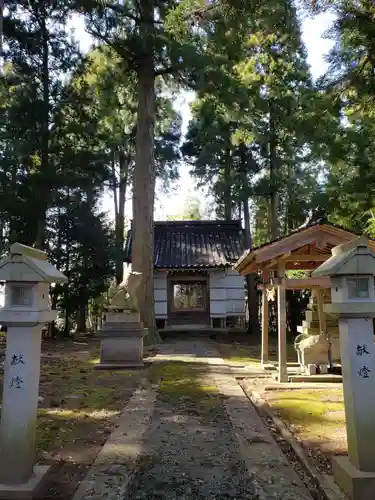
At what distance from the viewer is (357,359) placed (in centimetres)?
309

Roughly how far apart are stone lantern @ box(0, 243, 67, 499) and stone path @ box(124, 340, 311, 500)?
0.77 metres

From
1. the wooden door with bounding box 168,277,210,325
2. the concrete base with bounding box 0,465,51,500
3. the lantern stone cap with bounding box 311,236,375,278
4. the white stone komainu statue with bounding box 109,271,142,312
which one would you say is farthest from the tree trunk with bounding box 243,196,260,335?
the concrete base with bounding box 0,465,51,500

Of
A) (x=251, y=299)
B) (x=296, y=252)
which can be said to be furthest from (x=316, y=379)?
(x=251, y=299)

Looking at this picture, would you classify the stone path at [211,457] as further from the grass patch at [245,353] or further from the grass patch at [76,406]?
the grass patch at [245,353]

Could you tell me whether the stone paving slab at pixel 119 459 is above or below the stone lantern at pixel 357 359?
below

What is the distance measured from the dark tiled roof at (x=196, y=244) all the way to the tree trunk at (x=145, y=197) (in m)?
4.40

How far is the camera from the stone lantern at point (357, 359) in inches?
116

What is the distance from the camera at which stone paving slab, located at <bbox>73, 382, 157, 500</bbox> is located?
122 inches

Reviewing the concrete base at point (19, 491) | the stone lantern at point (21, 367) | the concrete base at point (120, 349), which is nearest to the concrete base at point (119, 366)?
the concrete base at point (120, 349)

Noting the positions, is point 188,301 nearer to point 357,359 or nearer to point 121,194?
point 121,194

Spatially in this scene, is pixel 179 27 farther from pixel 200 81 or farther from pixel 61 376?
pixel 61 376

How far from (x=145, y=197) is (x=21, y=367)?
34.8 ft

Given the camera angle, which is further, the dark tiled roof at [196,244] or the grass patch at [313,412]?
the dark tiled roof at [196,244]

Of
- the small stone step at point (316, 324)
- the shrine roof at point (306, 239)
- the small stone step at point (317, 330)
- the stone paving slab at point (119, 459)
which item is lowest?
the stone paving slab at point (119, 459)
